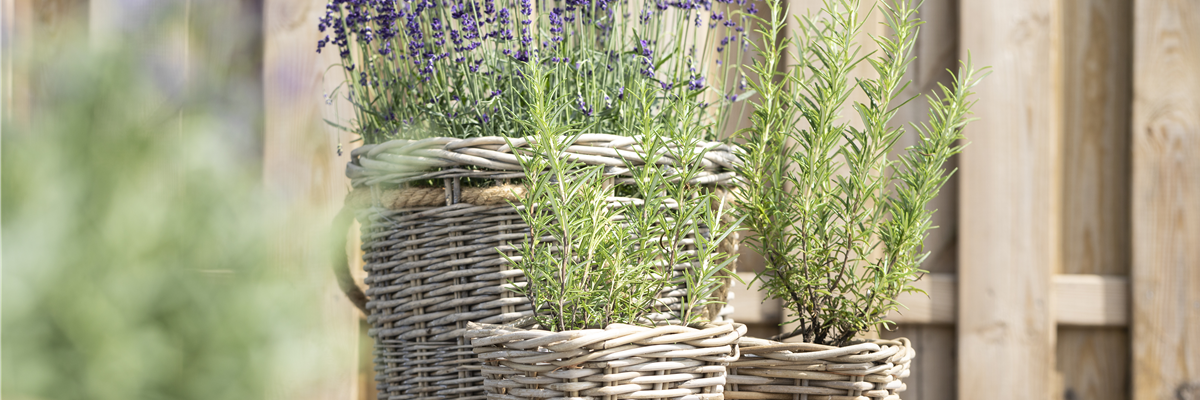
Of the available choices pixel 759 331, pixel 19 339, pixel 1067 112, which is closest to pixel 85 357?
pixel 19 339

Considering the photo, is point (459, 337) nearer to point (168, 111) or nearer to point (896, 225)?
→ point (896, 225)

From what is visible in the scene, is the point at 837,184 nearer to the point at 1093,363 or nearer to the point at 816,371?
the point at 816,371

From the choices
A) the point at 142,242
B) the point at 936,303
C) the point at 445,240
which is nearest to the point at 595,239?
the point at 445,240

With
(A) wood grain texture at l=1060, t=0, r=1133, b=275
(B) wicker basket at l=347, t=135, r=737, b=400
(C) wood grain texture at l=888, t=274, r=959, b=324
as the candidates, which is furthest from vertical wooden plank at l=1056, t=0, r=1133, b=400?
(B) wicker basket at l=347, t=135, r=737, b=400

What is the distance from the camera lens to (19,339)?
0.19 metres

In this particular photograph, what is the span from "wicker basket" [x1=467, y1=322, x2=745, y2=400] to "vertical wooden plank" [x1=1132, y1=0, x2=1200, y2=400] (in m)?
0.83

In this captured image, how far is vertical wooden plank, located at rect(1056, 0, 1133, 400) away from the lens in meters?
1.11

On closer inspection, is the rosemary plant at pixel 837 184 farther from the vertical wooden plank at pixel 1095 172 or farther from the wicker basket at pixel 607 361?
the vertical wooden plank at pixel 1095 172

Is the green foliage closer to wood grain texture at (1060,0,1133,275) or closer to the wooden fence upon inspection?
the wooden fence

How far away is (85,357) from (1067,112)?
50.8 inches

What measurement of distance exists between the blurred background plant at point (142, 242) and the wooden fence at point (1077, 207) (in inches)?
35.4

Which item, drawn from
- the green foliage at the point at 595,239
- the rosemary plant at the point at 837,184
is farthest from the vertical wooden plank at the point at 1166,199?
the green foliage at the point at 595,239

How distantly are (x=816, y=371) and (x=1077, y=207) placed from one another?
2.35 ft

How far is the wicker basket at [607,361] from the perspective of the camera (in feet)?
1.87
